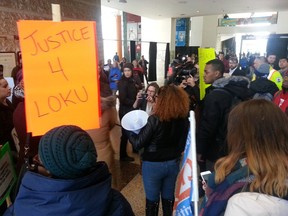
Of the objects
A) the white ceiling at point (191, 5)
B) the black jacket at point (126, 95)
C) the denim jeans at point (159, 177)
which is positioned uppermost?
the white ceiling at point (191, 5)

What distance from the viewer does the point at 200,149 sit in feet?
6.83

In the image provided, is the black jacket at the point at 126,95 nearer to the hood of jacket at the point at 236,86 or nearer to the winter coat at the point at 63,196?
the hood of jacket at the point at 236,86

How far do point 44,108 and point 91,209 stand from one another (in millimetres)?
517

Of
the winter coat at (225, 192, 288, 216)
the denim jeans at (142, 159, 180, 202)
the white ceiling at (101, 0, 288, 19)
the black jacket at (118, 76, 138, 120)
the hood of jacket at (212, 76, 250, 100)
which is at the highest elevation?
the white ceiling at (101, 0, 288, 19)

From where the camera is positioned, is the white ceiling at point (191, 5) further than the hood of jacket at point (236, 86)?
Yes

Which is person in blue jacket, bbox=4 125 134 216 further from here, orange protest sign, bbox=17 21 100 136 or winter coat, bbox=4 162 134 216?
orange protest sign, bbox=17 21 100 136

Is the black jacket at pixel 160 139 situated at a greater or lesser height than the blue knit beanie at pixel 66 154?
lesser

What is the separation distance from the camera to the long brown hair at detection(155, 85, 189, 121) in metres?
1.72

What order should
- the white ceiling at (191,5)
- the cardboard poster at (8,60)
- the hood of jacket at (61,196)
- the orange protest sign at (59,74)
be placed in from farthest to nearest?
the white ceiling at (191,5) < the cardboard poster at (8,60) < the orange protest sign at (59,74) < the hood of jacket at (61,196)

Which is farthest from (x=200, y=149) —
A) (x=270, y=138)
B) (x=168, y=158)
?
(x=270, y=138)

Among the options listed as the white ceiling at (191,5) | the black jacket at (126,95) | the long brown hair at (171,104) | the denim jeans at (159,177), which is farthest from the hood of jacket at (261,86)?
the white ceiling at (191,5)

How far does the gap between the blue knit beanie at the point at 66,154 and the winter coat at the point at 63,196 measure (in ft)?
0.10

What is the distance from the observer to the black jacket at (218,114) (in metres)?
1.94

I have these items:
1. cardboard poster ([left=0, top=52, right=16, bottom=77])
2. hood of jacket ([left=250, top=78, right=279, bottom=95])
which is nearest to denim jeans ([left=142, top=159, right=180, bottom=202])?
hood of jacket ([left=250, top=78, right=279, bottom=95])
